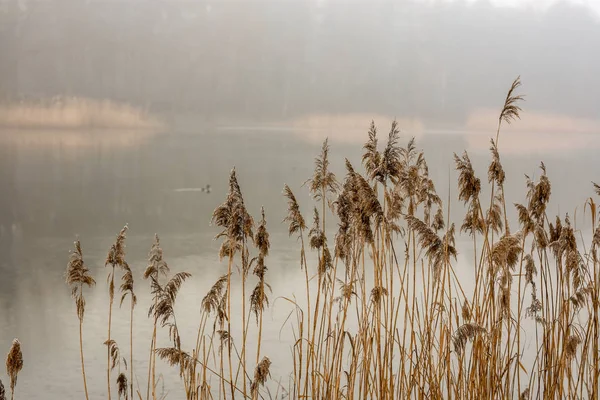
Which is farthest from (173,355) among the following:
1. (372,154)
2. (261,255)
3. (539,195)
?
(539,195)

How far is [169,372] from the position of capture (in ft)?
37.7

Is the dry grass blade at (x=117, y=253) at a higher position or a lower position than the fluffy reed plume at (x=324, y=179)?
lower

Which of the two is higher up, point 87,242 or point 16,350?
point 16,350

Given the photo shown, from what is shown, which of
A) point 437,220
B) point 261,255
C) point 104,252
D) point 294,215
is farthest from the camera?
point 104,252

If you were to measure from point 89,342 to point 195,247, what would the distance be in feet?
30.2

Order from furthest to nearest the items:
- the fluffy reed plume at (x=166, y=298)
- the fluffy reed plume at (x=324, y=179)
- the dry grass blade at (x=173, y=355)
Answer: the fluffy reed plume at (x=324, y=179) → the dry grass blade at (x=173, y=355) → the fluffy reed plume at (x=166, y=298)

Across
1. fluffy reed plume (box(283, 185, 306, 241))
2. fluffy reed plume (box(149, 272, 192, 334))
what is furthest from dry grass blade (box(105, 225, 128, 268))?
fluffy reed plume (box(283, 185, 306, 241))

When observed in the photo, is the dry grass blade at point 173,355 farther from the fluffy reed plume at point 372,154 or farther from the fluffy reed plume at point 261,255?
the fluffy reed plume at point 372,154

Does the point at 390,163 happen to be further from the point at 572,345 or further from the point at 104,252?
the point at 104,252

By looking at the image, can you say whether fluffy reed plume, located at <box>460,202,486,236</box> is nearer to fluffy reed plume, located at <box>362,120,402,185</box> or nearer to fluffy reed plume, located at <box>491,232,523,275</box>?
fluffy reed plume, located at <box>491,232,523,275</box>

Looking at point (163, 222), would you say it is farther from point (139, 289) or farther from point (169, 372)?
point (169, 372)

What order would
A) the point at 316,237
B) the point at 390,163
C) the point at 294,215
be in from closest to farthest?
the point at 390,163
the point at 294,215
the point at 316,237

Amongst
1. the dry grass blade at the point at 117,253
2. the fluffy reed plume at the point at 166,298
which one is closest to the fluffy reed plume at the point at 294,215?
the fluffy reed plume at the point at 166,298

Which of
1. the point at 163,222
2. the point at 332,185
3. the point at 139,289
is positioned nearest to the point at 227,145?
the point at 163,222
